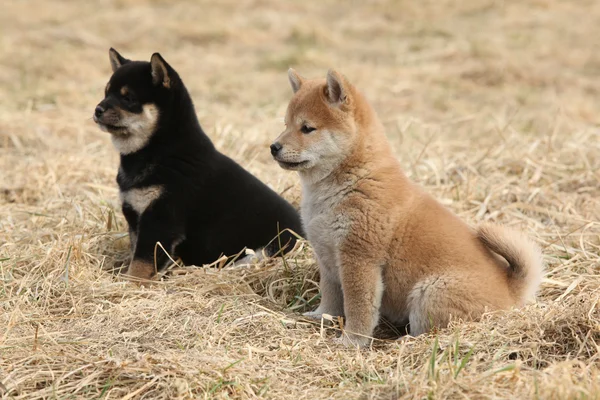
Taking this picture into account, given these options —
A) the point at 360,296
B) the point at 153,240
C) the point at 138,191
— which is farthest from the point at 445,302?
the point at 138,191

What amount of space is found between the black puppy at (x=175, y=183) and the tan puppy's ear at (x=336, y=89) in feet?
4.20

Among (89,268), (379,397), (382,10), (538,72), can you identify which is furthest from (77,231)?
(382,10)

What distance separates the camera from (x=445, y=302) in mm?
4465

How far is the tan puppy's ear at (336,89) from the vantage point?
4566 millimetres

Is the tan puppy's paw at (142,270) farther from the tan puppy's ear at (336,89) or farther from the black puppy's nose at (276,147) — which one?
the tan puppy's ear at (336,89)

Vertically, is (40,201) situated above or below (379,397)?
below

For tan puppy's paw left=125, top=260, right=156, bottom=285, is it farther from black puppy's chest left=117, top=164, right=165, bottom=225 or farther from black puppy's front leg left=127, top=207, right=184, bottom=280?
black puppy's chest left=117, top=164, right=165, bottom=225

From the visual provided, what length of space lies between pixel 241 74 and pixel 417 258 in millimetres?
8712

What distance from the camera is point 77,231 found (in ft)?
19.4

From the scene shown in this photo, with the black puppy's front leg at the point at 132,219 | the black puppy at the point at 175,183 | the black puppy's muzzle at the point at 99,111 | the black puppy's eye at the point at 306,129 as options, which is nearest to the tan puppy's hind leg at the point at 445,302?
the black puppy's eye at the point at 306,129

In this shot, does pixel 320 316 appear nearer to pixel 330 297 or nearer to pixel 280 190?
pixel 330 297

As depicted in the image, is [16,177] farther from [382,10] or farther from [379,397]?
[382,10]

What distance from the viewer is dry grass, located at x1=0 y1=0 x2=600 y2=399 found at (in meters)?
3.74

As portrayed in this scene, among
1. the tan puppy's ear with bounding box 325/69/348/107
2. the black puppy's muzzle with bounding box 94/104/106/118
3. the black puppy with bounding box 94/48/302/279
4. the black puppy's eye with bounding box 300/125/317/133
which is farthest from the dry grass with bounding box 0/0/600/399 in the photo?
the tan puppy's ear with bounding box 325/69/348/107
